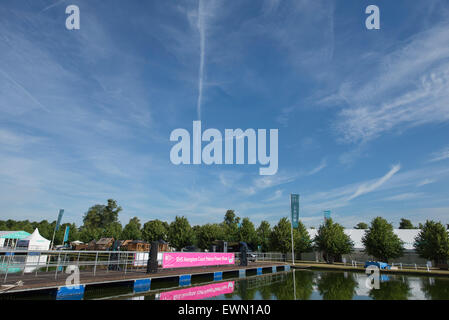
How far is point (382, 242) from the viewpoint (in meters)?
36.6

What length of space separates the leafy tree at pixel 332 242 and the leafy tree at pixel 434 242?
9.62 m

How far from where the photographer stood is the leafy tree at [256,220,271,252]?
50809 mm

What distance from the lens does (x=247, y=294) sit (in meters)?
15.3

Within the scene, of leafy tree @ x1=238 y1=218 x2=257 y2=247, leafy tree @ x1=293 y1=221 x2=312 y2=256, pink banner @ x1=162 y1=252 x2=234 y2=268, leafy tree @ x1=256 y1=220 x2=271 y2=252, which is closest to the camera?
pink banner @ x1=162 y1=252 x2=234 y2=268

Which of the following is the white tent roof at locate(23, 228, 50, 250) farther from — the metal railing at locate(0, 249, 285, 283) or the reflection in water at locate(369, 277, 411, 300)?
the reflection in water at locate(369, 277, 411, 300)

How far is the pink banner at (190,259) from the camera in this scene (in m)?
20.5

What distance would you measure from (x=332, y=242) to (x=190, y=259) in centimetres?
2831

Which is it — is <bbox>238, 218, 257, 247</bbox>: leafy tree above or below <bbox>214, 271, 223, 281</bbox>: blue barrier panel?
above

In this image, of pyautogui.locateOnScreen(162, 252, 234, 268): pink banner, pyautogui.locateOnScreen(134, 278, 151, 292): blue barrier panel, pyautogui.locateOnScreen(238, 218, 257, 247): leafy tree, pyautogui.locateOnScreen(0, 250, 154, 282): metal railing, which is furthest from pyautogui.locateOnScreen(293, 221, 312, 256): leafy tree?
pyautogui.locateOnScreen(134, 278, 151, 292): blue barrier panel

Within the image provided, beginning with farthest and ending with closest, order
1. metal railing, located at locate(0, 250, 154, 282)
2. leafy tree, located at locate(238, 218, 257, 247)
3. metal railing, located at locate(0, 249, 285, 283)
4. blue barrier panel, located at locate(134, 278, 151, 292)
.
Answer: leafy tree, located at locate(238, 218, 257, 247) < blue barrier panel, located at locate(134, 278, 151, 292) < metal railing, located at locate(0, 249, 285, 283) < metal railing, located at locate(0, 250, 154, 282)

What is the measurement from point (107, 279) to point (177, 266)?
769 cm

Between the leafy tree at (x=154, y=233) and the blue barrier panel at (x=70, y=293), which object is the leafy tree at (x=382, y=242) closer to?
the blue barrier panel at (x=70, y=293)

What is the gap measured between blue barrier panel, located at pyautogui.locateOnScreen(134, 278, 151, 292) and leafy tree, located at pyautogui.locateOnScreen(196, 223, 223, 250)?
40734mm
